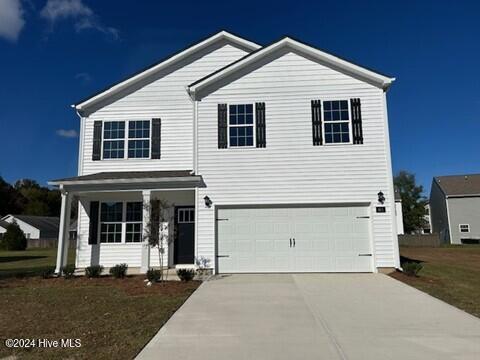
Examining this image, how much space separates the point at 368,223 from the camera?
39.0ft

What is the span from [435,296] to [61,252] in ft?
37.6

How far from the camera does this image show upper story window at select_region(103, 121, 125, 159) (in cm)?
1416

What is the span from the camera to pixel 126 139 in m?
14.2

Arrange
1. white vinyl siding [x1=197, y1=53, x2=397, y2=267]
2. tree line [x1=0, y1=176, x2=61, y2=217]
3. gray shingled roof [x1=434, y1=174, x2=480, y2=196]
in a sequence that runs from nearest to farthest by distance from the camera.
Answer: white vinyl siding [x1=197, y1=53, x2=397, y2=267], gray shingled roof [x1=434, y1=174, x2=480, y2=196], tree line [x1=0, y1=176, x2=61, y2=217]

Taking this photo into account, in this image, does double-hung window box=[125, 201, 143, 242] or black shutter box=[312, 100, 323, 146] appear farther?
double-hung window box=[125, 201, 143, 242]

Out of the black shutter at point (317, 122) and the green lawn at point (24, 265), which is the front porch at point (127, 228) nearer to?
the green lawn at point (24, 265)

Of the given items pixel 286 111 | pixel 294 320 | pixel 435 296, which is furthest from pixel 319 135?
pixel 294 320

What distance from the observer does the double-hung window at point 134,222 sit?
45.5 feet

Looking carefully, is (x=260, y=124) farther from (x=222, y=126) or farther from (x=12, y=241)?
(x=12, y=241)

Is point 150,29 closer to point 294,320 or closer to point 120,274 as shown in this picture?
point 120,274

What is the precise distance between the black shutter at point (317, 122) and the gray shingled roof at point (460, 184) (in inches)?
1310

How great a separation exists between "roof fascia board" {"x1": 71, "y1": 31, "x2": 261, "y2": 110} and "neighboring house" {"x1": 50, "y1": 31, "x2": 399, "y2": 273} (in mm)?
2770

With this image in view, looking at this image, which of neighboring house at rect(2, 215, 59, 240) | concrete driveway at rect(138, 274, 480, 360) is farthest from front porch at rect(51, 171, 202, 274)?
neighboring house at rect(2, 215, 59, 240)

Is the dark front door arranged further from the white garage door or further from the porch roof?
the porch roof
